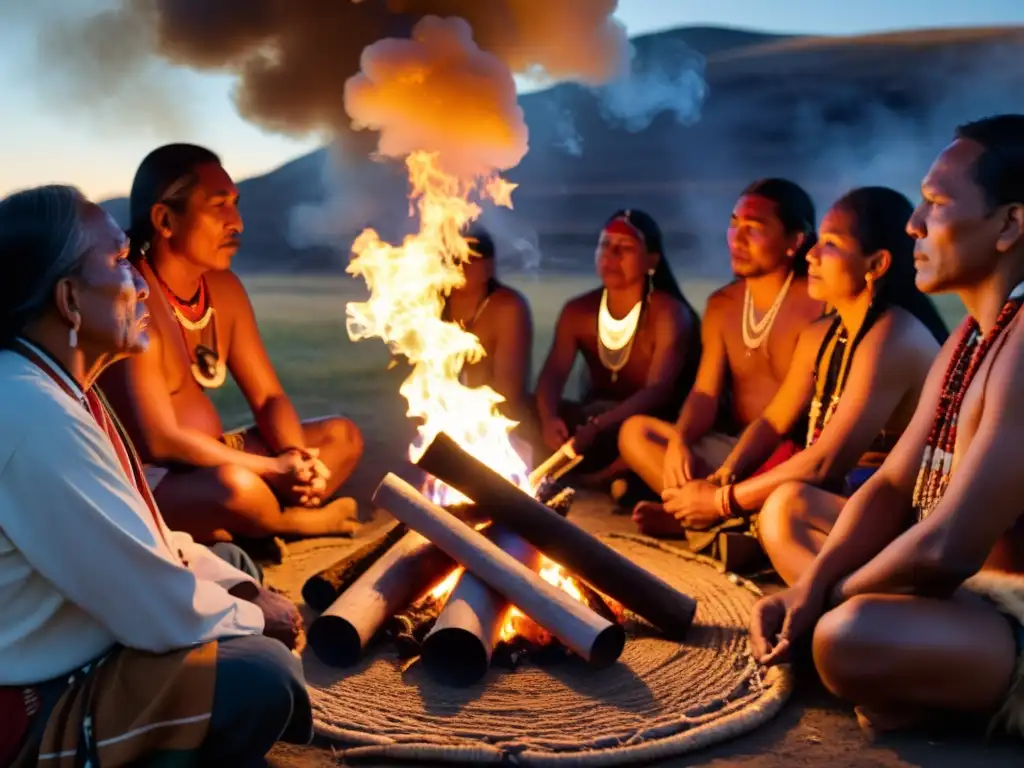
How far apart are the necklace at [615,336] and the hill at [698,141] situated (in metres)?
3.99

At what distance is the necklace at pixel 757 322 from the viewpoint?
575 centimetres

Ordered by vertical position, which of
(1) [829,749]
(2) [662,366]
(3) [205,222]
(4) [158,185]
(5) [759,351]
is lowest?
(1) [829,749]

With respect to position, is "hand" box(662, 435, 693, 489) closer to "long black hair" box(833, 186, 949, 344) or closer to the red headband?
"long black hair" box(833, 186, 949, 344)

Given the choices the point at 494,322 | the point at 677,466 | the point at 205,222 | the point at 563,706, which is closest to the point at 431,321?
the point at 205,222

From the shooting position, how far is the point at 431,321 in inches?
218

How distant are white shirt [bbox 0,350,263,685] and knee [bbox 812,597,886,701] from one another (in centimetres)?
194

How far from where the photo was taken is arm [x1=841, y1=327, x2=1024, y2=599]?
3.06m

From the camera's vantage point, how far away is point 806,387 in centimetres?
529

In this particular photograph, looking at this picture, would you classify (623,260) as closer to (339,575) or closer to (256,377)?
(256,377)

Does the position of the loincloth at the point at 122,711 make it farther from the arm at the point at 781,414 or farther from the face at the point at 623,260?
the face at the point at 623,260

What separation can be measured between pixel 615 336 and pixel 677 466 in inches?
57.1

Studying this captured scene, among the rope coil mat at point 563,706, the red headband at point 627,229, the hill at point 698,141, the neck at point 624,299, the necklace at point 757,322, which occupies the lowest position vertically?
the rope coil mat at point 563,706

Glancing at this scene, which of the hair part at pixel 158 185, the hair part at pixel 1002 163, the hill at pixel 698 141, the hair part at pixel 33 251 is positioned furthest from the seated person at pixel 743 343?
the hill at pixel 698 141

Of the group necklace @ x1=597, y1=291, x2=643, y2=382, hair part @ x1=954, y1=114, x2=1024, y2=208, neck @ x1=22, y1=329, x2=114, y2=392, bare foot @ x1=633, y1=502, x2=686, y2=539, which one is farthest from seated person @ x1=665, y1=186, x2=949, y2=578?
neck @ x1=22, y1=329, x2=114, y2=392
